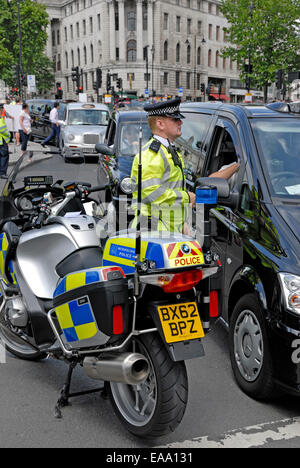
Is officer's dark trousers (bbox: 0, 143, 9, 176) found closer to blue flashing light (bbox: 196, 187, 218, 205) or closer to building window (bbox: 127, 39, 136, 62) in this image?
blue flashing light (bbox: 196, 187, 218, 205)

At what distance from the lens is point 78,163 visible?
4910mm

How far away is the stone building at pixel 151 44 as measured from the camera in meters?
99.4

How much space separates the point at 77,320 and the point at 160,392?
0.61 m

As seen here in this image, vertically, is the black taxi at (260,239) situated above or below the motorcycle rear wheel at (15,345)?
above

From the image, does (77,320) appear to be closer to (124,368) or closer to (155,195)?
(124,368)

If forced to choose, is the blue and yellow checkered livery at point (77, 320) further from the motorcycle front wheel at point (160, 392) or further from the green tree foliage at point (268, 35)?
the green tree foliage at point (268, 35)

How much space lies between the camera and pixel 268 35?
125 ft

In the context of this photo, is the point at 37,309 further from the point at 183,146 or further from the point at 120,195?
the point at 120,195

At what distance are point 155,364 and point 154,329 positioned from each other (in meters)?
0.18

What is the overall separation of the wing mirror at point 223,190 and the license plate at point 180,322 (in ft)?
3.94

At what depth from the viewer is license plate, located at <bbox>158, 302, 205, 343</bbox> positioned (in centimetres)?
284

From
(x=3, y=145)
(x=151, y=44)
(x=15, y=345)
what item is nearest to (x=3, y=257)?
(x=15, y=345)

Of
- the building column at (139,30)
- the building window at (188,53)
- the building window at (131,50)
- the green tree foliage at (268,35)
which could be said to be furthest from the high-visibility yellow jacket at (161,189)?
the building window at (188,53)
